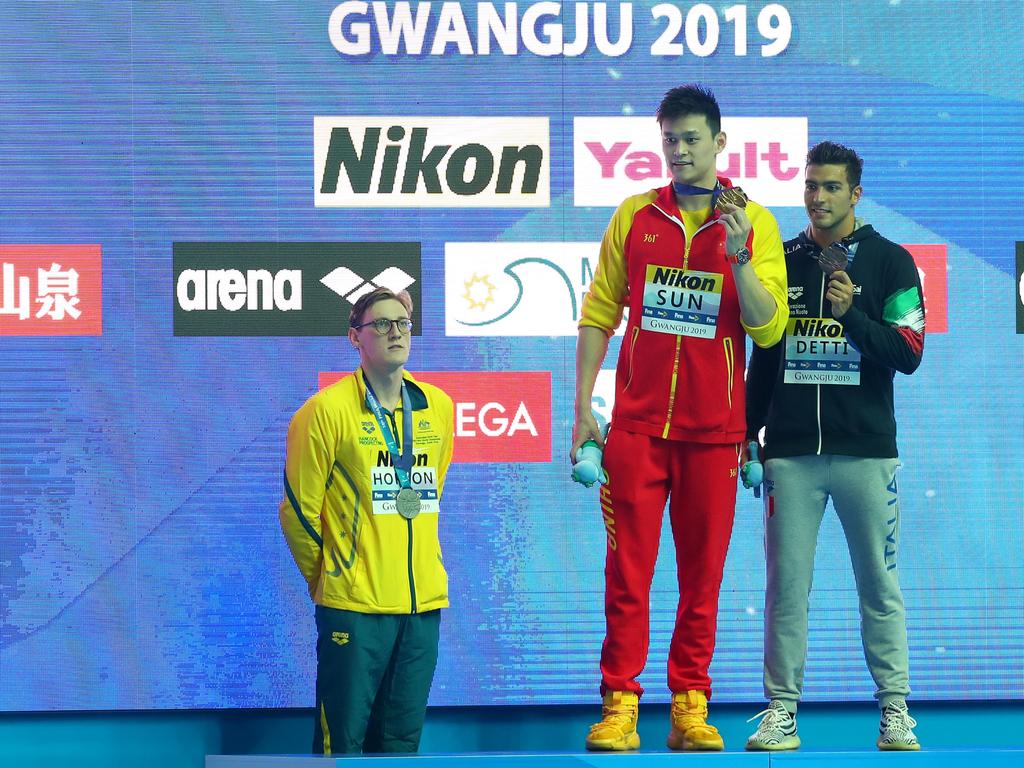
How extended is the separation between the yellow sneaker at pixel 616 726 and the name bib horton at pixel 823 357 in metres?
0.88

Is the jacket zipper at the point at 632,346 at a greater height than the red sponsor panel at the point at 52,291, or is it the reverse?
the red sponsor panel at the point at 52,291

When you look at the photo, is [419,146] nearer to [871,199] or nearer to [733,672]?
[871,199]

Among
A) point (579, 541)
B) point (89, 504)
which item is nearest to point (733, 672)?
point (579, 541)

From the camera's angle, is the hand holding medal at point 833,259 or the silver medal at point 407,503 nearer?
the hand holding medal at point 833,259

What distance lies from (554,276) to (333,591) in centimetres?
149

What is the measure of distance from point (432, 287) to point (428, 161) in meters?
0.41

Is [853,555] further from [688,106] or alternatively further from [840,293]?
[688,106]

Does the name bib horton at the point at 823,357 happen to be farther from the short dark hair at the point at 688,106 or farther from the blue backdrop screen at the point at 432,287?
the blue backdrop screen at the point at 432,287

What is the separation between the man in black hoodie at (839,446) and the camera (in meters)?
3.31

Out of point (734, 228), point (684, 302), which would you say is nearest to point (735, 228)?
point (734, 228)

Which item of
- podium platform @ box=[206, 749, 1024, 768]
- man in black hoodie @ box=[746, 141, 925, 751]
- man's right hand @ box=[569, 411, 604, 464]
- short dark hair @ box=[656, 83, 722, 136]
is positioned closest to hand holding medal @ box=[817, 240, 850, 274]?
man in black hoodie @ box=[746, 141, 925, 751]

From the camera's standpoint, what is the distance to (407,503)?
3.44 metres

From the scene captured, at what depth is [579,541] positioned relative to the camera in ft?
14.7

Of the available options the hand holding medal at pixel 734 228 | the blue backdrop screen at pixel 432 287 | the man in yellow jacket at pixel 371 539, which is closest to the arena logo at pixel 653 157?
the blue backdrop screen at pixel 432 287
